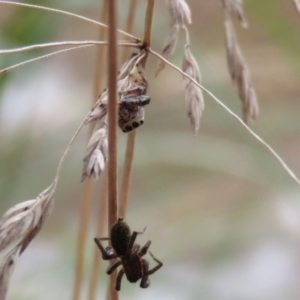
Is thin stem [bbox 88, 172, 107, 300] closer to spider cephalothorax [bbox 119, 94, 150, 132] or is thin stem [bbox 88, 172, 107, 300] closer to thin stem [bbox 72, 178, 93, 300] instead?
thin stem [bbox 72, 178, 93, 300]

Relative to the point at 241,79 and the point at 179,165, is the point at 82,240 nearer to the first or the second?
the point at 241,79

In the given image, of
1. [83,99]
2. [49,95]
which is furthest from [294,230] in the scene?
[49,95]

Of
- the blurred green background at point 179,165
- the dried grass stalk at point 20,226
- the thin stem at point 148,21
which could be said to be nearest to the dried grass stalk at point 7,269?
the dried grass stalk at point 20,226

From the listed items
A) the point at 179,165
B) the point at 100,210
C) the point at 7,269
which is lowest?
the point at 7,269

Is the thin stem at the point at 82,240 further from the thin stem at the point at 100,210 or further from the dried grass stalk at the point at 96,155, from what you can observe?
the dried grass stalk at the point at 96,155

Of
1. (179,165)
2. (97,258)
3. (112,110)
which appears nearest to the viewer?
(112,110)

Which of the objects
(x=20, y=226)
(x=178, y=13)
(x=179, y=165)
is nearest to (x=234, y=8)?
(x=178, y=13)

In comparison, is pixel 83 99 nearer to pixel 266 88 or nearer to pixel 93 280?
pixel 266 88
